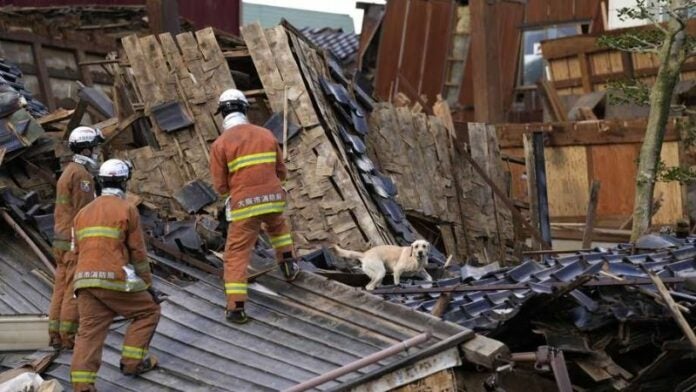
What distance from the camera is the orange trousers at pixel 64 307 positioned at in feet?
32.9

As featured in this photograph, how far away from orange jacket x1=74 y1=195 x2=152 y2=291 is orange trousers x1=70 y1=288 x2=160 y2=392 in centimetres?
10

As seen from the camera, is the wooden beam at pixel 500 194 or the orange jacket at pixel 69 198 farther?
the wooden beam at pixel 500 194

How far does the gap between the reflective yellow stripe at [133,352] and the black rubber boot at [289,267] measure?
1665mm

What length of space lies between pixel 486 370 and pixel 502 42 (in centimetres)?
2080

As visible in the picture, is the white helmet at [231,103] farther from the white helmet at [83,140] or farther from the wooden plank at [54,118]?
the wooden plank at [54,118]

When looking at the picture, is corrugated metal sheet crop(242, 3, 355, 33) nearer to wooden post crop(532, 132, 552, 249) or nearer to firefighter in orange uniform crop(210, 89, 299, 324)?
wooden post crop(532, 132, 552, 249)

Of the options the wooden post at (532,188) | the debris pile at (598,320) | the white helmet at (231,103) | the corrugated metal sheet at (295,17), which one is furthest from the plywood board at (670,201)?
the corrugated metal sheet at (295,17)

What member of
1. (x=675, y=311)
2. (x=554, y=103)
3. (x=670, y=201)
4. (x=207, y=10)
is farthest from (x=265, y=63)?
(x=207, y=10)

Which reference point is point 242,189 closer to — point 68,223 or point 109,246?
point 109,246

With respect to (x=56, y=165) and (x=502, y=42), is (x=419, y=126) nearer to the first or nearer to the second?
(x=56, y=165)

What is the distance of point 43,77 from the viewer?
1975 centimetres

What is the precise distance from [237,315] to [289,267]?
80 cm

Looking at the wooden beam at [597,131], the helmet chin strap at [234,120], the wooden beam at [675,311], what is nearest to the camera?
the wooden beam at [675,311]

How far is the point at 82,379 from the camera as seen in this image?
29.3 ft
